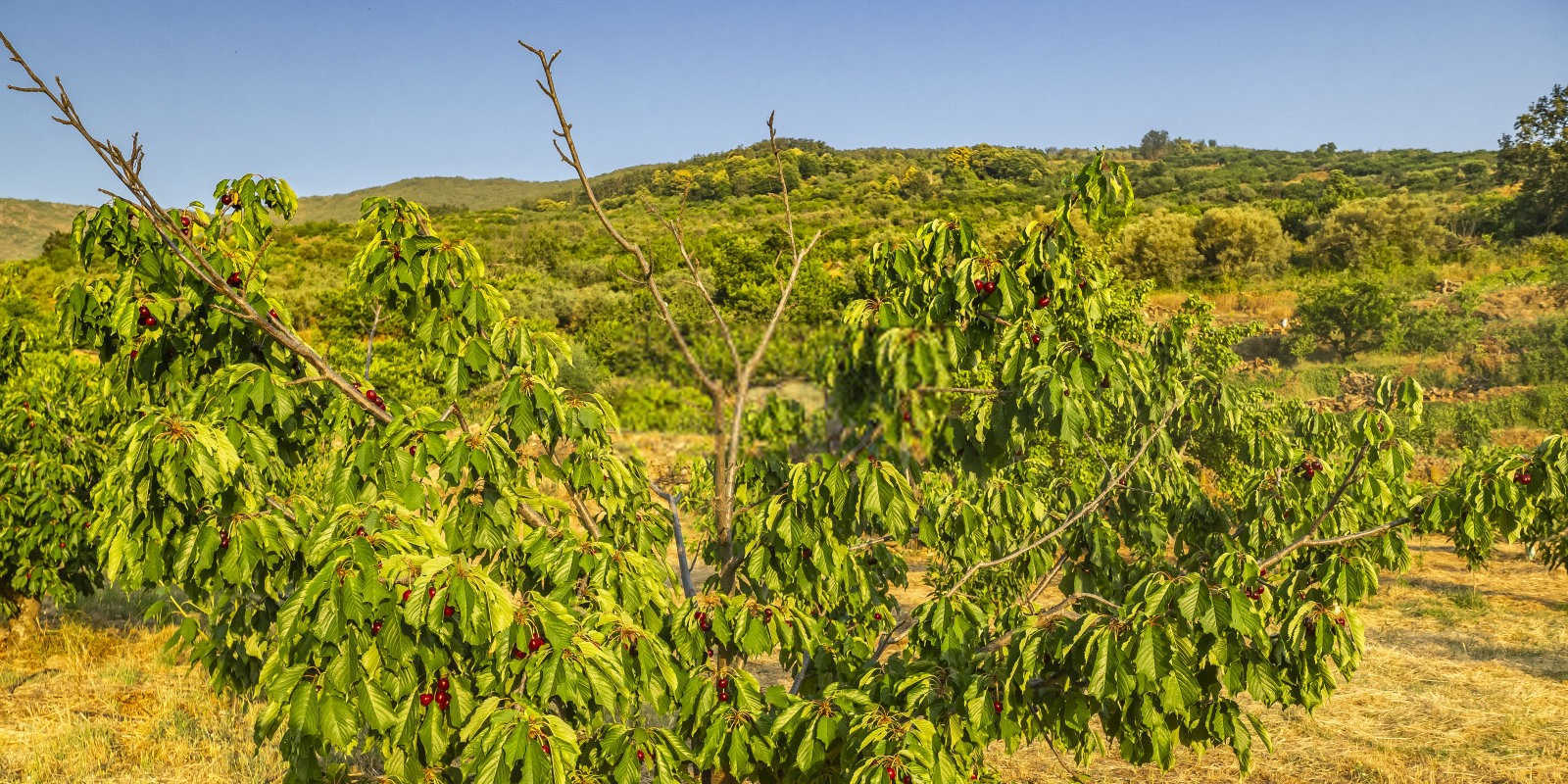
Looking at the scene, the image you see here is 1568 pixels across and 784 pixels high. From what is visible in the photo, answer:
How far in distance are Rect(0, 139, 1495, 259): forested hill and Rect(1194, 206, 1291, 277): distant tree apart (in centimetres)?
513

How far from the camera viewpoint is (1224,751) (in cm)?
794

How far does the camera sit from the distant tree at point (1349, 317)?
91.9ft

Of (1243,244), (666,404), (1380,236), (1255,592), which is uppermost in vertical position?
(1380,236)

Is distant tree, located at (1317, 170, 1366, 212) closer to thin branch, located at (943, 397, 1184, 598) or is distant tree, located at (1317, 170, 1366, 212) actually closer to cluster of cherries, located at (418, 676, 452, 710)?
thin branch, located at (943, 397, 1184, 598)

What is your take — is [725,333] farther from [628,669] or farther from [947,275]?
[628,669]

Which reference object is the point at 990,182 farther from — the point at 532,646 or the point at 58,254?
the point at 532,646

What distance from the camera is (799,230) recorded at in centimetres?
3794

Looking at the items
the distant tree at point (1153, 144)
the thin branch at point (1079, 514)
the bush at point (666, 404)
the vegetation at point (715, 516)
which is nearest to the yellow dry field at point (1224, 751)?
the vegetation at point (715, 516)

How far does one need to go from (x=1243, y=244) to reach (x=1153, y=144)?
74.2 metres

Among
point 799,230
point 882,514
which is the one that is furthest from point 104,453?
point 799,230

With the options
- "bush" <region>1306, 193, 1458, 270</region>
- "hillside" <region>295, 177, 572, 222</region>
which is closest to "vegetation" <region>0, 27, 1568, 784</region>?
"bush" <region>1306, 193, 1458, 270</region>

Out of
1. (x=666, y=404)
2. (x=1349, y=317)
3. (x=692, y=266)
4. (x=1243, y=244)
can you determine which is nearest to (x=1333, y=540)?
(x=692, y=266)

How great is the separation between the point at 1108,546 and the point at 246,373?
12.6 feet

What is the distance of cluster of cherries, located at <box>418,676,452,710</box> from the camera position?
2770 millimetres
